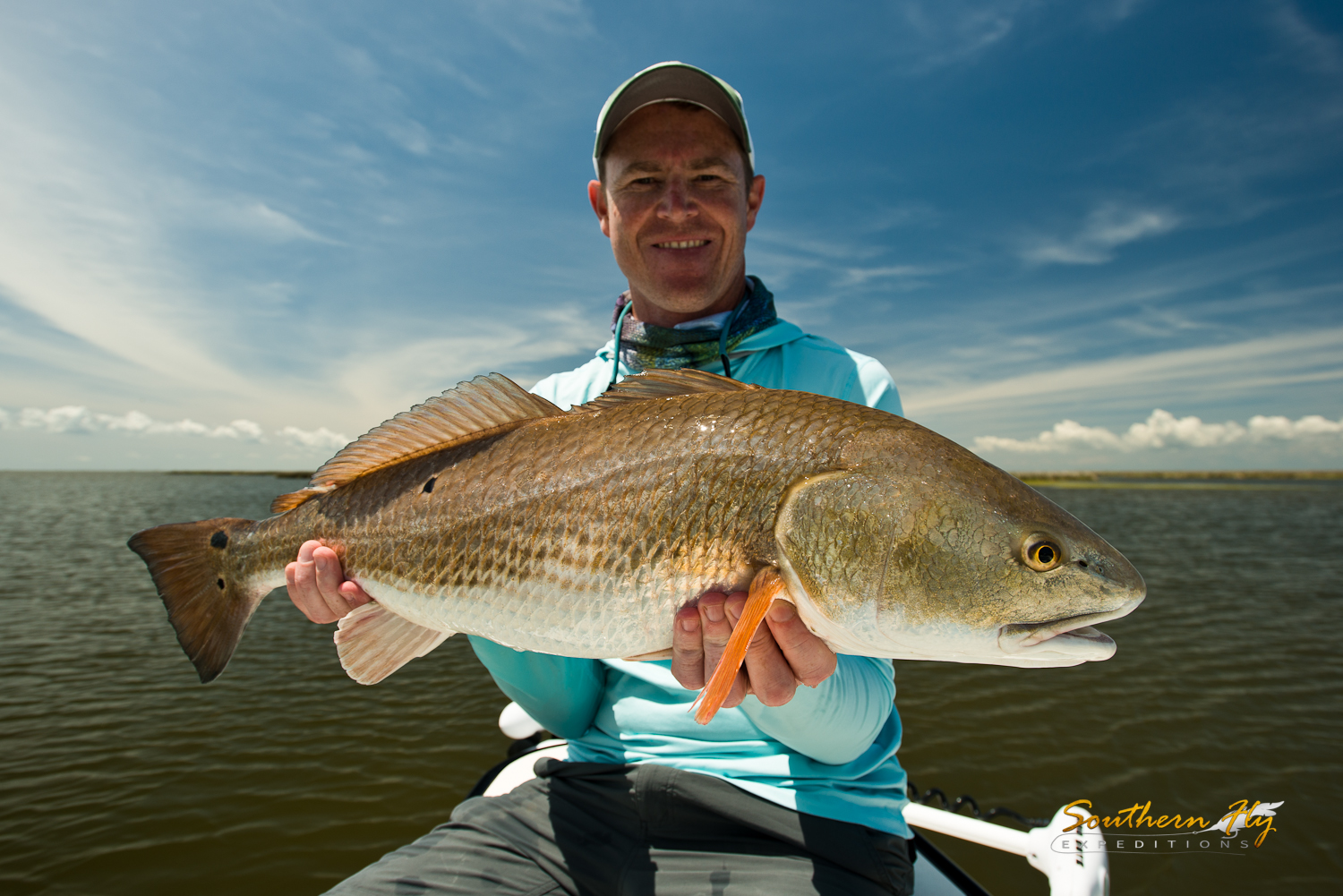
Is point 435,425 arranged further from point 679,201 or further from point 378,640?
point 679,201

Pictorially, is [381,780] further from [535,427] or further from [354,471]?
[535,427]

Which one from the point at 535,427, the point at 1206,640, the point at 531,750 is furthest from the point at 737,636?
the point at 1206,640

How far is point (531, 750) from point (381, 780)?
12.1 feet

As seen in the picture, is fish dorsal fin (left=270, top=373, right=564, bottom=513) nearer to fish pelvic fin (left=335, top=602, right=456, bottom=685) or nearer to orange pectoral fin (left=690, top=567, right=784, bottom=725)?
fish pelvic fin (left=335, top=602, right=456, bottom=685)

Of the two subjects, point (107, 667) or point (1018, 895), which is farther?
point (107, 667)

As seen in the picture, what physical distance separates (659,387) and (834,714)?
55.5 inches

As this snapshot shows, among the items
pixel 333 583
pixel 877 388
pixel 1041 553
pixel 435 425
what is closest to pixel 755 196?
pixel 877 388

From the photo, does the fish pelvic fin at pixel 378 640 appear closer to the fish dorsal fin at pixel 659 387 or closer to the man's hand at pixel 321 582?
the man's hand at pixel 321 582

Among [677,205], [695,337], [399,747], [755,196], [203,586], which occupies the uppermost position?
[755,196]

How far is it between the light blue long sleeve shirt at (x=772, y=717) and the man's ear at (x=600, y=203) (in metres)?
1.20

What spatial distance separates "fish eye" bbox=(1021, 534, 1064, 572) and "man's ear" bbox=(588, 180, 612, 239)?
2.84 meters

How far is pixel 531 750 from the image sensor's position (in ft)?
17.2

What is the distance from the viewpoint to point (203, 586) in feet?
9.30

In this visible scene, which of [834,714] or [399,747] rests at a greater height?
[834,714]
